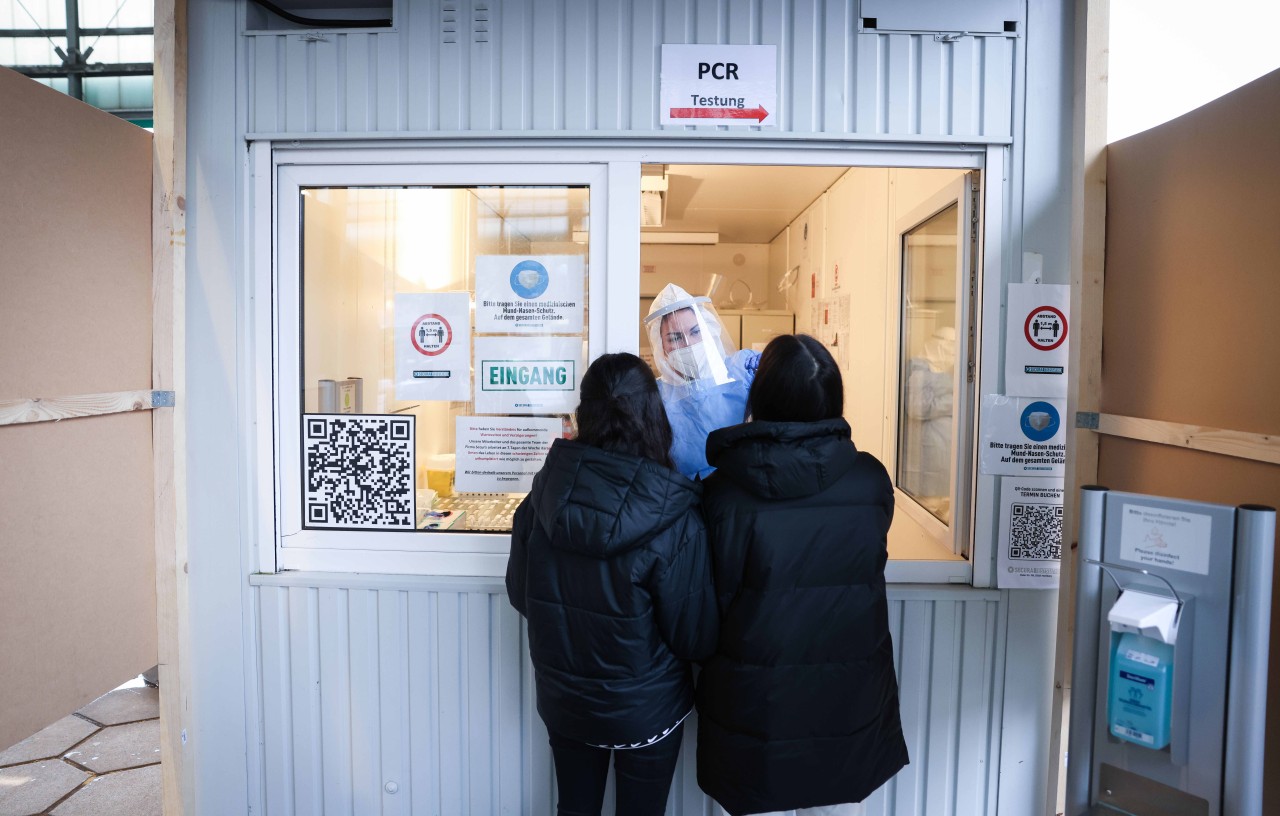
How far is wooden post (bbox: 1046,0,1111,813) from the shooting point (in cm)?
174

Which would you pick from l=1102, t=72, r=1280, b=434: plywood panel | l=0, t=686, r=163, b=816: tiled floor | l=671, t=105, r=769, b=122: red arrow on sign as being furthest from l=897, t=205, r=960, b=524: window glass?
l=0, t=686, r=163, b=816: tiled floor

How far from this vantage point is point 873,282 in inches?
123

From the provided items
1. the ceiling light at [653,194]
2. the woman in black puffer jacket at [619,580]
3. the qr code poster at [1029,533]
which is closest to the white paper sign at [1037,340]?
the qr code poster at [1029,533]

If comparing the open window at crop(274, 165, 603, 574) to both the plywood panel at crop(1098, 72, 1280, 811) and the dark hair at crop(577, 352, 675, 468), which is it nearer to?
the dark hair at crop(577, 352, 675, 468)

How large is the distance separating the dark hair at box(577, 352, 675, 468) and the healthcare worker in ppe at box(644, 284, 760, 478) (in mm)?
261

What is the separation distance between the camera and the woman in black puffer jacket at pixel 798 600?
1.40m

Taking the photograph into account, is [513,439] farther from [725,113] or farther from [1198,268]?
[1198,268]

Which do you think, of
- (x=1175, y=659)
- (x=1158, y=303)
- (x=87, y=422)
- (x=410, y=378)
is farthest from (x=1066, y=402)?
(x=87, y=422)

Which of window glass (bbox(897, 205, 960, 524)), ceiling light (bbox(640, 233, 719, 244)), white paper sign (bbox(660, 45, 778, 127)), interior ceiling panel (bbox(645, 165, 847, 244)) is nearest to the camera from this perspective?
white paper sign (bbox(660, 45, 778, 127))

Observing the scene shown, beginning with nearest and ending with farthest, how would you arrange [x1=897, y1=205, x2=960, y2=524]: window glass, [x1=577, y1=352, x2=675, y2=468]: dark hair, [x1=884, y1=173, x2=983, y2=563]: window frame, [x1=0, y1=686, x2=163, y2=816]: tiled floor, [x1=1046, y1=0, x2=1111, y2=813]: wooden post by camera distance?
[x1=577, y1=352, x2=675, y2=468]: dark hair < [x1=1046, y1=0, x2=1111, y2=813]: wooden post < [x1=884, y1=173, x2=983, y2=563]: window frame < [x1=897, y1=205, x2=960, y2=524]: window glass < [x1=0, y1=686, x2=163, y2=816]: tiled floor

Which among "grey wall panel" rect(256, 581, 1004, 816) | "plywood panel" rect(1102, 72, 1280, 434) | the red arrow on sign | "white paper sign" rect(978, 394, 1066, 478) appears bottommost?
"grey wall panel" rect(256, 581, 1004, 816)

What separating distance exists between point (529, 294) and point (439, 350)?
1.03 ft

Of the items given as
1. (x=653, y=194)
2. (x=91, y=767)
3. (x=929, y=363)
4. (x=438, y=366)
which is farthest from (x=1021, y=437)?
(x=91, y=767)

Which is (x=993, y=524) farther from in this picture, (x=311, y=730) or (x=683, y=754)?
(x=311, y=730)
